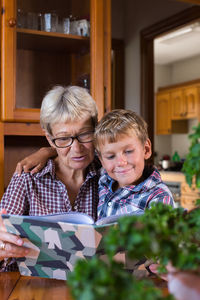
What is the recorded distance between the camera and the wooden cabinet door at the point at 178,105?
6879mm

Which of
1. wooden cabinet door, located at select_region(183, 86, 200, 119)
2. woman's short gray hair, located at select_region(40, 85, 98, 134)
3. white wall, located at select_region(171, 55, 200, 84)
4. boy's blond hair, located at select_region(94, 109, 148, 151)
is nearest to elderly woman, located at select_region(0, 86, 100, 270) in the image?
woman's short gray hair, located at select_region(40, 85, 98, 134)

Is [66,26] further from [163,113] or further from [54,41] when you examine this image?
[163,113]

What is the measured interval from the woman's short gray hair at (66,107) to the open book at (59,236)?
0.57 m

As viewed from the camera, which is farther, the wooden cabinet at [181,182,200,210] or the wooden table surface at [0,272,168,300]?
the wooden cabinet at [181,182,200,210]

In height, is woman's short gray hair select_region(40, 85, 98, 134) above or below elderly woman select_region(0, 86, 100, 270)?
above

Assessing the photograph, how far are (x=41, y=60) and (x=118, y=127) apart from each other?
3.60 ft

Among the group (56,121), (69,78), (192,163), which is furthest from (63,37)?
A: (192,163)

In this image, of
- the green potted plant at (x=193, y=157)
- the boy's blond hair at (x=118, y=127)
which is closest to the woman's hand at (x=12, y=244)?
the boy's blond hair at (x=118, y=127)

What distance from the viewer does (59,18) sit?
7.64ft

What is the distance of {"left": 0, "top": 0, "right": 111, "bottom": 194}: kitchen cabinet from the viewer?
6.95 feet

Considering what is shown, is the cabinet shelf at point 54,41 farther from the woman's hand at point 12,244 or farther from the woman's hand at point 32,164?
the woman's hand at point 12,244

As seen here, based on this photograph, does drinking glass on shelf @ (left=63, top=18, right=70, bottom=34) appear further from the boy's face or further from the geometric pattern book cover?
the geometric pattern book cover

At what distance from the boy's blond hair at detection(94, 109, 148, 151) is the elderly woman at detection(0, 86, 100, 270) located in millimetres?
111

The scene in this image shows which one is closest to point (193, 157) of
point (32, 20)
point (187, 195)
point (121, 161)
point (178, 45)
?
point (121, 161)
